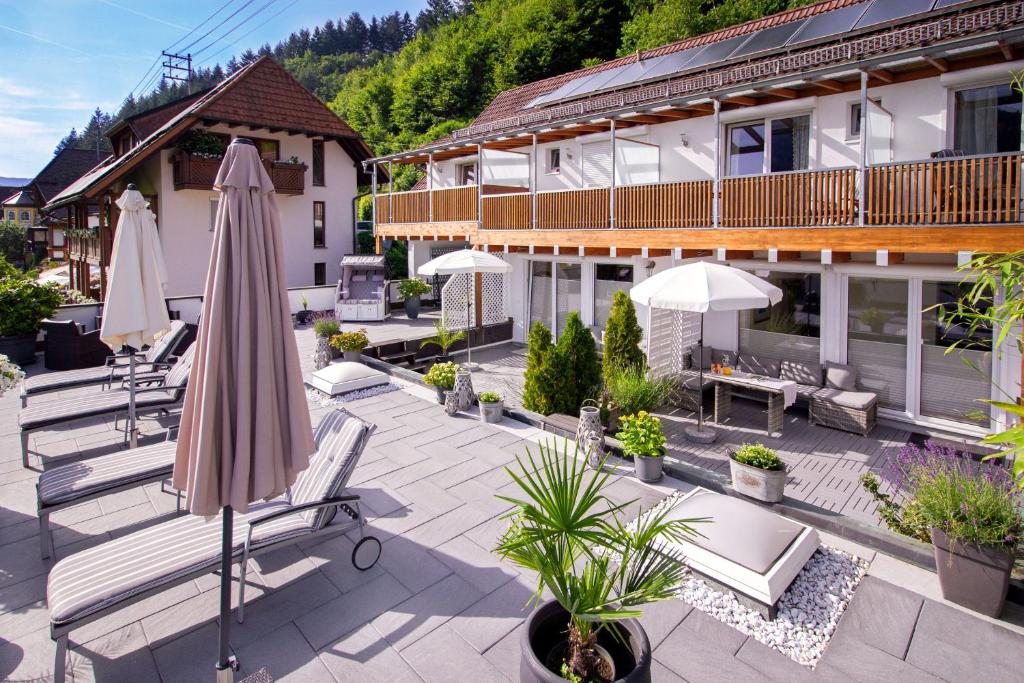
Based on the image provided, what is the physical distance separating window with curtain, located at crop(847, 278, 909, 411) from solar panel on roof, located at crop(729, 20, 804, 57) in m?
6.10

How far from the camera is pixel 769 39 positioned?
1320cm

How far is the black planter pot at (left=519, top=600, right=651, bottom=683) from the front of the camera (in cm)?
292

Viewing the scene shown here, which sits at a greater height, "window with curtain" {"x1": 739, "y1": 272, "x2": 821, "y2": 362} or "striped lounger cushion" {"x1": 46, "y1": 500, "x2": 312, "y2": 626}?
"window with curtain" {"x1": 739, "y1": 272, "x2": 821, "y2": 362}

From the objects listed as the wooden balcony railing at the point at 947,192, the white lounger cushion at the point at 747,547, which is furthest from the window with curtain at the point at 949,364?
the white lounger cushion at the point at 747,547

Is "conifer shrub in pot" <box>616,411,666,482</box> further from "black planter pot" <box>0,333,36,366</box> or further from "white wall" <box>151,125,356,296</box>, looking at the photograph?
"white wall" <box>151,125,356,296</box>

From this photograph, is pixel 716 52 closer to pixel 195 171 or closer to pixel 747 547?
pixel 747 547

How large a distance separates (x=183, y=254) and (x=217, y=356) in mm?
21591

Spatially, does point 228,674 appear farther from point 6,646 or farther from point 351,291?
point 351,291

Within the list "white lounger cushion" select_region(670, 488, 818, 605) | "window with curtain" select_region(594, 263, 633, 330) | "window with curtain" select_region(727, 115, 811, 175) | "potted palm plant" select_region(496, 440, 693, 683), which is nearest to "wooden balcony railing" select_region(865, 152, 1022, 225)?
"window with curtain" select_region(727, 115, 811, 175)

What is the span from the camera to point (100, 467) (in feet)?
18.5

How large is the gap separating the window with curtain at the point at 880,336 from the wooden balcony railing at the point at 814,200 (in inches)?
63.8

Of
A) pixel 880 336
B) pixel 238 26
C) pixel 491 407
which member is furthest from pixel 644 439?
pixel 238 26

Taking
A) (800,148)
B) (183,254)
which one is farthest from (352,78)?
(800,148)

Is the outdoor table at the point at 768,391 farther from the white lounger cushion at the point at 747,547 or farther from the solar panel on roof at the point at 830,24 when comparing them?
the solar panel on roof at the point at 830,24
